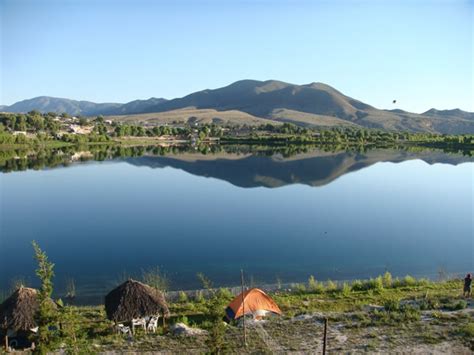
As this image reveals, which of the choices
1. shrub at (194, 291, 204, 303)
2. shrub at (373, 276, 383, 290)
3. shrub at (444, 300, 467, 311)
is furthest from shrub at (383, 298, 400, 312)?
shrub at (194, 291, 204, 303)

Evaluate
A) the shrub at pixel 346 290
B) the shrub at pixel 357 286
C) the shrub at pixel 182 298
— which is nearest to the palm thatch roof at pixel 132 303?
the shrub at pixel 182 298

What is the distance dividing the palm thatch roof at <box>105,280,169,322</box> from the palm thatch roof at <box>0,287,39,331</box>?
295 centimetres

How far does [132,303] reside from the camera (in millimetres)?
17938

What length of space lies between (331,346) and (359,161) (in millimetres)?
93955

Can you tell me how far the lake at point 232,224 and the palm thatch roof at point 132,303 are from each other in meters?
7.08

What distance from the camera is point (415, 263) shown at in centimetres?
3191

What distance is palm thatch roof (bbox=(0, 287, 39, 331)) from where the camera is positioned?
16406 mm

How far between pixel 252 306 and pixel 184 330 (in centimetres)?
327

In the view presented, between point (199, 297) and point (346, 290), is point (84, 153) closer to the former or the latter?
point (199, 297)

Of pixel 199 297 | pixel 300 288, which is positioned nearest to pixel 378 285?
pixel 300 288

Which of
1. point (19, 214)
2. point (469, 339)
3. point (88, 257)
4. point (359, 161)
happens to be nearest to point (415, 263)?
point (469, 339)

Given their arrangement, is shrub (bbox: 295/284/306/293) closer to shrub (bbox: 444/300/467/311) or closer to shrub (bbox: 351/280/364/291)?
shrub (bbox: 351/280/364/291)

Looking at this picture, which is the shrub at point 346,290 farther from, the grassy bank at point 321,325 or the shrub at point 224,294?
the shrub at point 224,294

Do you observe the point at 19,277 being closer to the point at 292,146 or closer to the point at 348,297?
the point at 348,297
